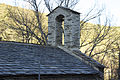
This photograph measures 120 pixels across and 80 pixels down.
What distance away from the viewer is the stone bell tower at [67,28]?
999 cm

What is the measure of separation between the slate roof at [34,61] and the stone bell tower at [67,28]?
2.59 feet

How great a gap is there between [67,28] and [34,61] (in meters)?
3.47

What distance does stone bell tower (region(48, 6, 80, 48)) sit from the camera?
32.8 ft

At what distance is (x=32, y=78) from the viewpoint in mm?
6367

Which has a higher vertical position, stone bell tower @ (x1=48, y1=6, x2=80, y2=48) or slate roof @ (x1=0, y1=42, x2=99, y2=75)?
stone bell tower @ (x1=48, y1=6, x2=80, y2=48)

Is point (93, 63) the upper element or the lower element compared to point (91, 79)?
upper

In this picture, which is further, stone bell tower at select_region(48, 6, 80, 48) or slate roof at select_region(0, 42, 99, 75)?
stone bell tower at select_region(48, 6, 80, 48)

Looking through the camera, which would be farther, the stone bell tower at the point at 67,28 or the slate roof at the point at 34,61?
the stone bell tower at the point at 67,28

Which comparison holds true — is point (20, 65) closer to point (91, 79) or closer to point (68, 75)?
point (68, 75)

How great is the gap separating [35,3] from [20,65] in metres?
10.4

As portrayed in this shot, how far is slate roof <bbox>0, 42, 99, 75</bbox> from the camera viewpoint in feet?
20.6

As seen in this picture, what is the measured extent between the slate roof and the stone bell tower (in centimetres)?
79

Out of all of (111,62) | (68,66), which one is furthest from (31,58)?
(111,62)

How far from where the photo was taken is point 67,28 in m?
10.1
